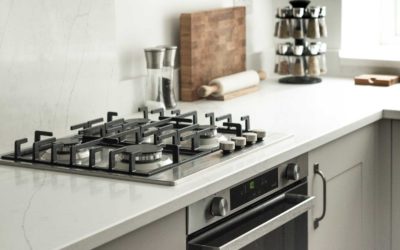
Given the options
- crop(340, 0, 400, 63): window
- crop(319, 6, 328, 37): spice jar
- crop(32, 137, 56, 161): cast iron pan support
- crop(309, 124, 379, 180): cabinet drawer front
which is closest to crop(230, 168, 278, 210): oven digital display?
crop(309, 124, 379, 180): cabinet drawer front

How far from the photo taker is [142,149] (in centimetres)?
210

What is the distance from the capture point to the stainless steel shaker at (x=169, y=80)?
9.70 ft

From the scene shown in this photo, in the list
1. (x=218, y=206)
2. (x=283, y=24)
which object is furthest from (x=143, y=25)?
(x=218, y=206)

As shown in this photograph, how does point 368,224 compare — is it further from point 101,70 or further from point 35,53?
point 35,53

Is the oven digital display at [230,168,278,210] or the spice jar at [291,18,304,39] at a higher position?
the spice jar at [291,18,304,39]

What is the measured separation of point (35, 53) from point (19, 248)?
1048 millimetres

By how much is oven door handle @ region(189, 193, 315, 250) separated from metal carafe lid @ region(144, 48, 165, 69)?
0.75m

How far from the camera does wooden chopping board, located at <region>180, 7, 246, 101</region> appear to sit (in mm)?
3090

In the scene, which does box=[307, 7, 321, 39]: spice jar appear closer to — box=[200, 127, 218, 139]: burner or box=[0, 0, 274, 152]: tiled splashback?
box=[0, 0, 274, 152]: tiled splashback

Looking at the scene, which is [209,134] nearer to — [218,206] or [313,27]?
[218,206]

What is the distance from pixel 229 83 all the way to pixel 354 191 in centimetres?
66

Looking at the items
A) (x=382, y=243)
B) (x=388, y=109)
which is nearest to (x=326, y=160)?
(x=388, y=109)

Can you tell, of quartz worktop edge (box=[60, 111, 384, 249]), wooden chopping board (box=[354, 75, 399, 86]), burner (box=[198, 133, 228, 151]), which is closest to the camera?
quartz worktop edge (box=[60, 111, 384, 249])

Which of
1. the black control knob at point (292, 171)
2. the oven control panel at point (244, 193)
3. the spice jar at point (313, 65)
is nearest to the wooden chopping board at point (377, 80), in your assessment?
the spice jar at point (313, 65)
